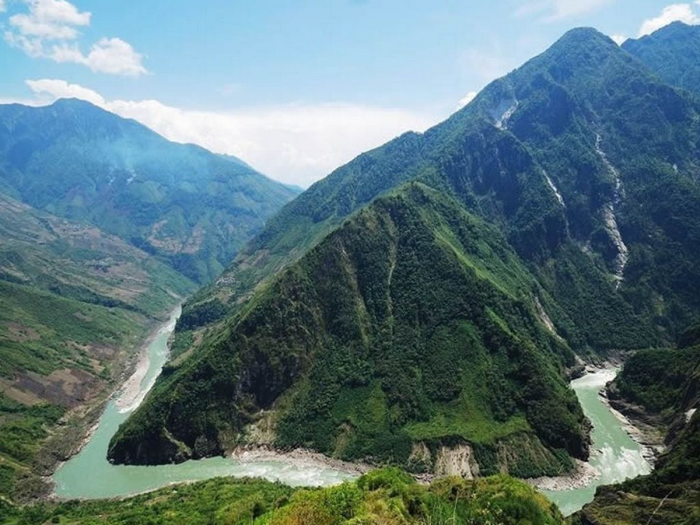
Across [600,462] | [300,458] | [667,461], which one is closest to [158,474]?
[300,458]

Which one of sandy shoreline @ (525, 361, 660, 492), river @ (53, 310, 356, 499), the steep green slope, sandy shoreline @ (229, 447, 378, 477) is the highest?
the steep green slope

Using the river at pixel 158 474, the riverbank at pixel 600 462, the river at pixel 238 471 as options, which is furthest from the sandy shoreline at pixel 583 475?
the river at pixel 158 474

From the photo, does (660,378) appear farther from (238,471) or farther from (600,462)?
(238,471)

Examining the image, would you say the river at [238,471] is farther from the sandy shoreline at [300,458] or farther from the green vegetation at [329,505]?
the green vegetation at [329,505]

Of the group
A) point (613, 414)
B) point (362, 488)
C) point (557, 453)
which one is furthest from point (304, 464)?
point (613, 414)

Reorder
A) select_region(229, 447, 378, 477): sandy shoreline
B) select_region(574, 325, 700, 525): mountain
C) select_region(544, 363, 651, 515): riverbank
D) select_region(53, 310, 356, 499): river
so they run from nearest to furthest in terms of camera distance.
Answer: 1. select_region(574, 325, 700, 525): mountain
2. select_region(544, 363, 651, 515): riverbank
3. select_region(53, 310, 356, 499): river
4. select_region(229, 447, 378, 477): sandy shoreline

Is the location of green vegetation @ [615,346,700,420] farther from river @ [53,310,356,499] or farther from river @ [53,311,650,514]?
river @ [53,310,356,499]

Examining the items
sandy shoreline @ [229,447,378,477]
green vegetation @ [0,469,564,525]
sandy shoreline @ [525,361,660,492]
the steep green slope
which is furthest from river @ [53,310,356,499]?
sandy shoreline @ [525,361,660,492]
